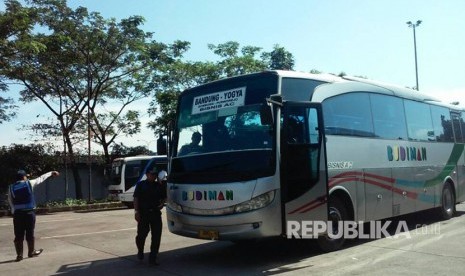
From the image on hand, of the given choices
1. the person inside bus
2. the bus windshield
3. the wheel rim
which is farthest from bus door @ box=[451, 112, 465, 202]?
the person inside bus

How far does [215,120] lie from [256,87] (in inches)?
36.6

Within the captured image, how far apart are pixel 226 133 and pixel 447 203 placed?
8181 millimetres

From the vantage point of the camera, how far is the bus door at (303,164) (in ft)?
25.3

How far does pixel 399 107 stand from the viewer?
11320 millimetres

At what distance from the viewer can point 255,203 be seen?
24.3 feet

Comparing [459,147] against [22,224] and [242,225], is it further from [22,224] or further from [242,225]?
[22,224]

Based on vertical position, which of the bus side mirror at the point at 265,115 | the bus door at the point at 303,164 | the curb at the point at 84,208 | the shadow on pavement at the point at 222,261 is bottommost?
the shadow on pavement at the point at 222,261

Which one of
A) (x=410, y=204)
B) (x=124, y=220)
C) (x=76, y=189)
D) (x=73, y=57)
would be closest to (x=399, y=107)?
(x=410, y=204)

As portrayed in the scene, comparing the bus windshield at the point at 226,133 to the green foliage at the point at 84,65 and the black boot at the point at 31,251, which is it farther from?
the green foliage at the point at 84,65

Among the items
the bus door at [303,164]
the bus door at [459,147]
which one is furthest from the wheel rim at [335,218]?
the bus door at [459,147]

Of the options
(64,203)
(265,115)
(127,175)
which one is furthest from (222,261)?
(64,203)

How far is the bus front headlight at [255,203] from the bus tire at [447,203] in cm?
754

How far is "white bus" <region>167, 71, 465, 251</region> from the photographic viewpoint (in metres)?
7.52

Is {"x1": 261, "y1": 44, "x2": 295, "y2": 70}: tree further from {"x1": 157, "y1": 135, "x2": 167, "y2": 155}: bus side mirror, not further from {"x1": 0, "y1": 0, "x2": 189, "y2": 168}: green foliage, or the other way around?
{"x1": 157, "y1": 135, "x2": 167, "y2": 155}: bus side mirror
